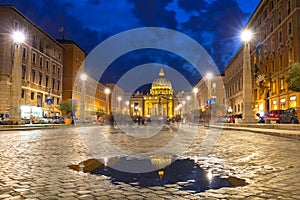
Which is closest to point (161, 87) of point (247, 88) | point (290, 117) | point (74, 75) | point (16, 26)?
point (74, 75)

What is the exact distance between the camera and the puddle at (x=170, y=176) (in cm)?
472

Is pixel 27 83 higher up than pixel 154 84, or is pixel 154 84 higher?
pixel 154 84

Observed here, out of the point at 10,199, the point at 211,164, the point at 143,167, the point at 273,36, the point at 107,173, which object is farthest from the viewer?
the point at 273,36

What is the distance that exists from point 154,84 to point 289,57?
12036 centimetres

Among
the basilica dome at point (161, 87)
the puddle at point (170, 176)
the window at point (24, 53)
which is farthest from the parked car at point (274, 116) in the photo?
the basilica dome at point (161, 87)

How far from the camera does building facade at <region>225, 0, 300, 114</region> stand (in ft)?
116

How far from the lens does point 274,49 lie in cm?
4275

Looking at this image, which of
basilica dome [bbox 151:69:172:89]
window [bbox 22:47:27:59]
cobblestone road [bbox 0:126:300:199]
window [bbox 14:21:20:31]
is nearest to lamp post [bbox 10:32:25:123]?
window [bbox 14:21:20:31]

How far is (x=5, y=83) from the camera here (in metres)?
39.6

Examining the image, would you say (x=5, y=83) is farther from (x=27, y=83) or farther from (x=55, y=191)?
(x=55, y=191)

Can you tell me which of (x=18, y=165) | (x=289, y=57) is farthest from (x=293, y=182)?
(x=289, y=57)

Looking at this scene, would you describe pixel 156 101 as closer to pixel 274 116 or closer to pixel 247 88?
pixel 274 116

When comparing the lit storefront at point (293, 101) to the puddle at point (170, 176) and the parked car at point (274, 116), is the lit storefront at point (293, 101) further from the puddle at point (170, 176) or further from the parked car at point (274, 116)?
the puddle at point (170, 176)

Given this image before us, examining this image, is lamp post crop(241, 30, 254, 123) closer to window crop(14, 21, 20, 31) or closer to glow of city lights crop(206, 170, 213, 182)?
glow of city lights crop(206, 170, 213, 182)
